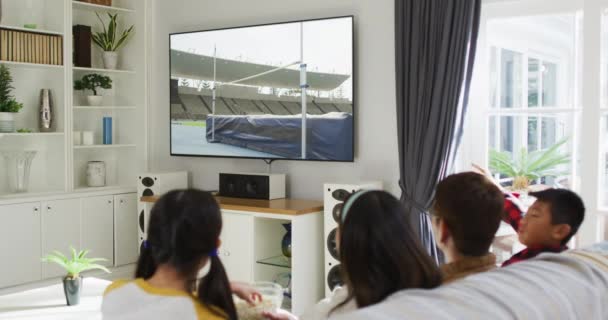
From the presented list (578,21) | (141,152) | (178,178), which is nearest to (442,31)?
(578,21)

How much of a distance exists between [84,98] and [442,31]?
3.16 meters

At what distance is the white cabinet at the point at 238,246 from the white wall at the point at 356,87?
589 millimetres

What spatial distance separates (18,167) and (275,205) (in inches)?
79.7

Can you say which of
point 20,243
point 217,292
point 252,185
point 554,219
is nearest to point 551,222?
point 554,219

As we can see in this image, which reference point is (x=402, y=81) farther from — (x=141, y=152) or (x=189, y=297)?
(x=189, y=297)

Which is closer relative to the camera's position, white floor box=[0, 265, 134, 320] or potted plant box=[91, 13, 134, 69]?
white floor box=[0, 265, 134, 320]

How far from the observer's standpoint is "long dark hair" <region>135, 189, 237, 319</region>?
1731mm

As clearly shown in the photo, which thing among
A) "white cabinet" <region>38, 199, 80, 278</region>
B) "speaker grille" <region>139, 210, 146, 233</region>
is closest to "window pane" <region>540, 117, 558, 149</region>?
"speaker grille" <region>139, 210, 146, 233</region>

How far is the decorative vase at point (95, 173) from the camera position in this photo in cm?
575

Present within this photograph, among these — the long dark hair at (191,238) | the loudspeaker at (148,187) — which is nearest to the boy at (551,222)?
the long dark hair at (191,238)

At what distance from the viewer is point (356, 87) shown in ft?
15.5

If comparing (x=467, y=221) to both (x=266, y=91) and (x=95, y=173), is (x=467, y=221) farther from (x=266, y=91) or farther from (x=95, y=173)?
(x=95, y=173)

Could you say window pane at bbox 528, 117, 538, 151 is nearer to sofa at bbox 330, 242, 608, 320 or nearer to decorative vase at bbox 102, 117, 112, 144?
sofa at bbox 330, 242, 608, 320

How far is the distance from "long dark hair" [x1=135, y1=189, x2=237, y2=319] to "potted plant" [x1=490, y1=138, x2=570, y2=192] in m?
2.78
